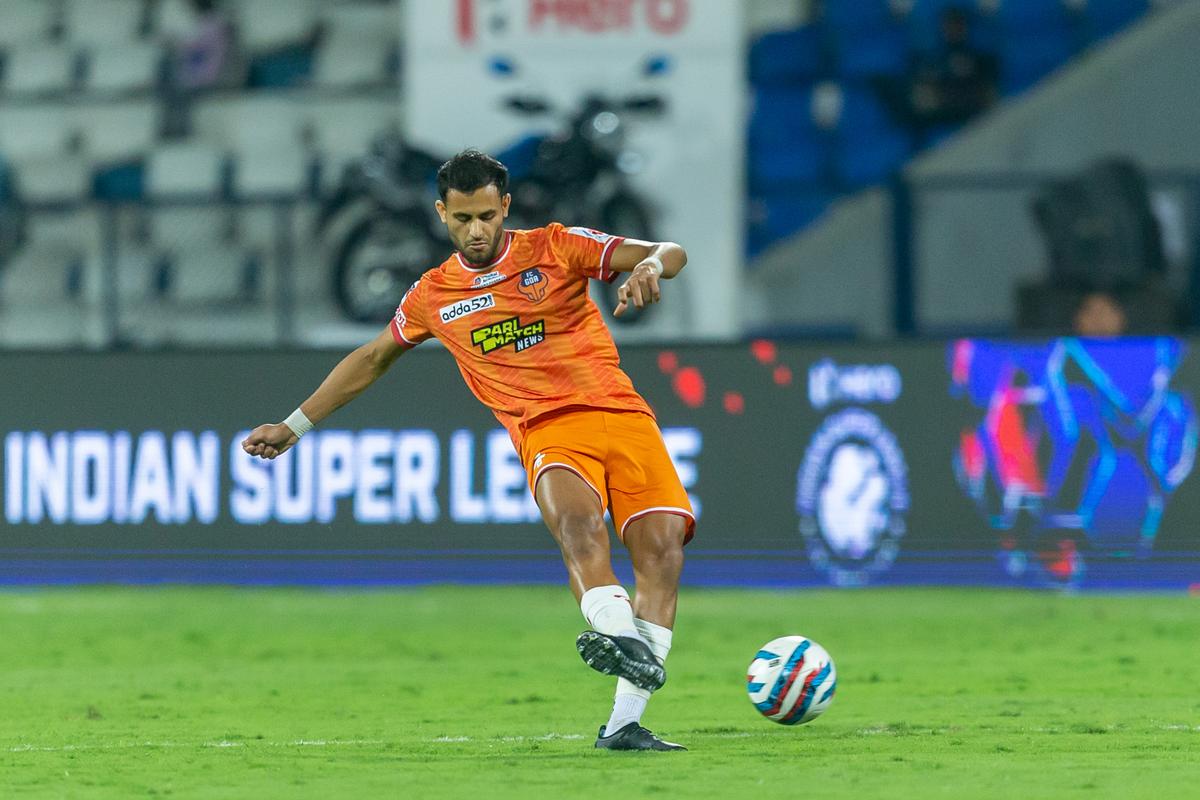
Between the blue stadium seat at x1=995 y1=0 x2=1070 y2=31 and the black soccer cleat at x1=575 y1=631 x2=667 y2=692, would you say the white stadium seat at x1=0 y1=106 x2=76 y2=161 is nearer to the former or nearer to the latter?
the blue stadium seat at x1=995 y1=0 x2=1070 y2=31

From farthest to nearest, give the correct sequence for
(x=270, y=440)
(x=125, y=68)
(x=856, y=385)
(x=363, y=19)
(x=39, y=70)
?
(x=39, y=70) < (x=125, y=68) < (x=363, y=19) < (x=856, y=385) < (x=270, y=440)

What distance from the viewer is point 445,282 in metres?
7.81

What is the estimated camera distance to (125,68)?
19.5m

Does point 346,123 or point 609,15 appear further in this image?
point 346,123

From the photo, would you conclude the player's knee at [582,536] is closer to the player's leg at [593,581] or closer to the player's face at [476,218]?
the player's leg at [593,581]

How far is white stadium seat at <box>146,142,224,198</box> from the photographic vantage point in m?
18.4

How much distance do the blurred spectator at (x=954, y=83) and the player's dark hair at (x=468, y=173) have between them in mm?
11531

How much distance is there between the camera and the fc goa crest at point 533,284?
764 cm

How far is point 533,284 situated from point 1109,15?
1248 centimetres

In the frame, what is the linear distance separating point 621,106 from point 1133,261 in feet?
13.4

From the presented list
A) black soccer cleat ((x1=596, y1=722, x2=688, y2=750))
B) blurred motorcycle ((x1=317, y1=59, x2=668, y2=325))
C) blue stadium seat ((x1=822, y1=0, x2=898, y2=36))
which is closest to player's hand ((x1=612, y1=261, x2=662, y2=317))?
black soccer cleat ((x1=596, y1=722, x2=688, y2=750))

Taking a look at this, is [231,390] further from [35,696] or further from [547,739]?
[547,739]

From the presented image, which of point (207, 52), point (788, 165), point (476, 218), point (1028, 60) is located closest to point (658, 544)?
point (476, 218)

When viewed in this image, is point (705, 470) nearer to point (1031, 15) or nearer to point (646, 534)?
point (646, 534)
